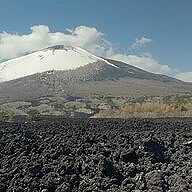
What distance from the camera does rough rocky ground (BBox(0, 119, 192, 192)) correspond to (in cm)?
1712

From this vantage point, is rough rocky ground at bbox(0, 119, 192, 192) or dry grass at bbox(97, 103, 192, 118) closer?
rough rocky ground at bbox(0, 119, 192, 192)

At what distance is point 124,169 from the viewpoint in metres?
19.3

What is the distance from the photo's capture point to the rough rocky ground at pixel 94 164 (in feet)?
56.2

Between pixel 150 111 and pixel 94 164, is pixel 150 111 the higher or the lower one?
the lower one

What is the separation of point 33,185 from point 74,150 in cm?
554

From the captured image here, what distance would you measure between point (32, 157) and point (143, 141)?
627cm

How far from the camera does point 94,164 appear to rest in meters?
19.3

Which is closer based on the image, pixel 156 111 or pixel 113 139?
pixel 113 139

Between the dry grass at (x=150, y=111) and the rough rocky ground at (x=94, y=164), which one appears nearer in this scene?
the rough rocky ground at (x=94, y=164)

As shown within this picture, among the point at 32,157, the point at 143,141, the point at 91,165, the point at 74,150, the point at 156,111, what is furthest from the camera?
the point at 156,111

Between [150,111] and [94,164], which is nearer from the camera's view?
[94,164]

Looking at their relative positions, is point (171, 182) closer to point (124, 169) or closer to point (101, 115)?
point (124, 169)

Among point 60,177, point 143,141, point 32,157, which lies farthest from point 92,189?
point 143,141

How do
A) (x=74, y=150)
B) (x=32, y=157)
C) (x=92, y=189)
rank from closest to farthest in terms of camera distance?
(x=92, y=189) < (x=32, y=157) < (x=74, y=150)
